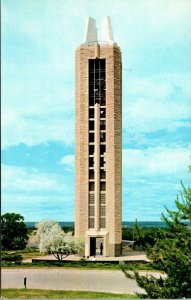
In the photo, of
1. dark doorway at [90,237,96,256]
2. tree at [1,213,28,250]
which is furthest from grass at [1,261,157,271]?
dark doorway at [90,237,96,256]

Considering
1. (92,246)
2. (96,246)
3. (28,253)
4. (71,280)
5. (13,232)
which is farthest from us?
(96,246)

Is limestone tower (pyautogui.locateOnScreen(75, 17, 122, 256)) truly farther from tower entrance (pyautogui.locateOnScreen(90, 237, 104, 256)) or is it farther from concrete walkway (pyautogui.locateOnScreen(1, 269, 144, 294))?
concrete walkway (pyautogui.locateOnScreen(1, 269, 144, 294))

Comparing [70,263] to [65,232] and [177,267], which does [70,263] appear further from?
[177,267]

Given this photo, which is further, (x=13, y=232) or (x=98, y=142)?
(x=98, y=142)

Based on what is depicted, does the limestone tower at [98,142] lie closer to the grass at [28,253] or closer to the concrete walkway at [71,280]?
the grass at [28,253]

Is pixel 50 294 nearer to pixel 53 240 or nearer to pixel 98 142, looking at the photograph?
pixel 53 240

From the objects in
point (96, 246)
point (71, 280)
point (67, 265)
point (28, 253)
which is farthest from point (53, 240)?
point (71, 280)
